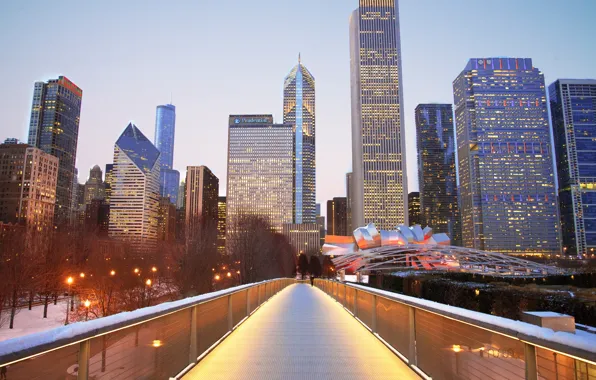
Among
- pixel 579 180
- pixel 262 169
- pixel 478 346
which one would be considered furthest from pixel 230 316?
pixel 579 180

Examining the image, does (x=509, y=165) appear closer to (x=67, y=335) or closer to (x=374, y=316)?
(x=374, y=316)

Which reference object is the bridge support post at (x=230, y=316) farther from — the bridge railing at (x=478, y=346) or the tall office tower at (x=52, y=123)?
the tall office tower at (x=52, y=123)

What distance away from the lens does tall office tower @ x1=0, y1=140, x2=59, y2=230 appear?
114 metres

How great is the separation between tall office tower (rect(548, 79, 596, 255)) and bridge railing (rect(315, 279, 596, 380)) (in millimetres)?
175537

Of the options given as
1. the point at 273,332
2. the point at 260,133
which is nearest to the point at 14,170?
the point at 260,133

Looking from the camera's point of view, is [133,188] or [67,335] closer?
[67,335]

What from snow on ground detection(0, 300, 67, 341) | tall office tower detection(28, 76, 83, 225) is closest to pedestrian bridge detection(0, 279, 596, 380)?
snow on ground detection(0, 300, 67, 341)

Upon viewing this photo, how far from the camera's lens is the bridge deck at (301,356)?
15.5ft

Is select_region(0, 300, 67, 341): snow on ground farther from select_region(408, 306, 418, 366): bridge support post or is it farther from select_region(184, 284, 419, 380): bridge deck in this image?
select_region(408, 306, 418, 366): bridge support post

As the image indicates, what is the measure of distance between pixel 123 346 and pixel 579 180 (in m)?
204

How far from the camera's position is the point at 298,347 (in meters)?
6.23

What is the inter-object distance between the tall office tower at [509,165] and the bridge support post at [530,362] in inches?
7135

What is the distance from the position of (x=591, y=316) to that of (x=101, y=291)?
105ft

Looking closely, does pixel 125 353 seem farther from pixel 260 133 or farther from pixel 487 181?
pixel 487 181
